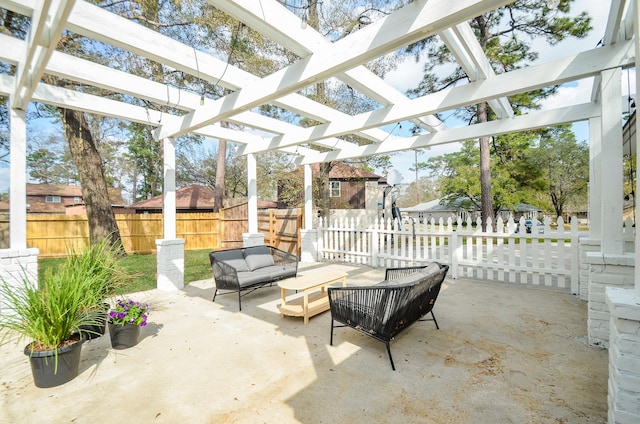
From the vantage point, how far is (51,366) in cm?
254

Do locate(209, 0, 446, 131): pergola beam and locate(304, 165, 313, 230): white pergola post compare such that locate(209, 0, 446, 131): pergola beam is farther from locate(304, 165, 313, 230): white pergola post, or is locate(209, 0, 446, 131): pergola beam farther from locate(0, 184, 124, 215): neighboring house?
locate(0, 184, 124, 215): neighboring house

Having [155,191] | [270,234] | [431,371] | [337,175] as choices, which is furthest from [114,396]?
[155,191]

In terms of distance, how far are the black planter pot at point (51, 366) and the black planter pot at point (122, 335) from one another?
0.56m

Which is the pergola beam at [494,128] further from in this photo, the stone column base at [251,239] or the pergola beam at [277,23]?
the pergola beam at [277,23]

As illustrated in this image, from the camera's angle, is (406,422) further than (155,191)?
No

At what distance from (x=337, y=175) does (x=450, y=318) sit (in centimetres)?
1120

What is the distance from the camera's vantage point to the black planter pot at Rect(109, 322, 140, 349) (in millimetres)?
3234

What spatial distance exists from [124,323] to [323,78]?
11.5ft

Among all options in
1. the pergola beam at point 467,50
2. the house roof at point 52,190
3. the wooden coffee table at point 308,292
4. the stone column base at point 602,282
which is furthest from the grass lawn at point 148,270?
the house roof at point 52,190

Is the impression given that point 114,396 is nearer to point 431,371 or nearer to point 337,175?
point 431,371

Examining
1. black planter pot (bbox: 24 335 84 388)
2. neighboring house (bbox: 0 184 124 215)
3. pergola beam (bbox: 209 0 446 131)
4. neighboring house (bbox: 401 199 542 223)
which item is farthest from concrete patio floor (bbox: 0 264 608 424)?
neighboring house (bbox: 0 184 124 215)

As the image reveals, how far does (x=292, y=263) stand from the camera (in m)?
5.69

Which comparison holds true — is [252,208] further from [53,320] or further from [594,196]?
[594,196]

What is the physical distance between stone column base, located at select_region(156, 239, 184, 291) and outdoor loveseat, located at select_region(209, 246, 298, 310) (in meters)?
1.07
